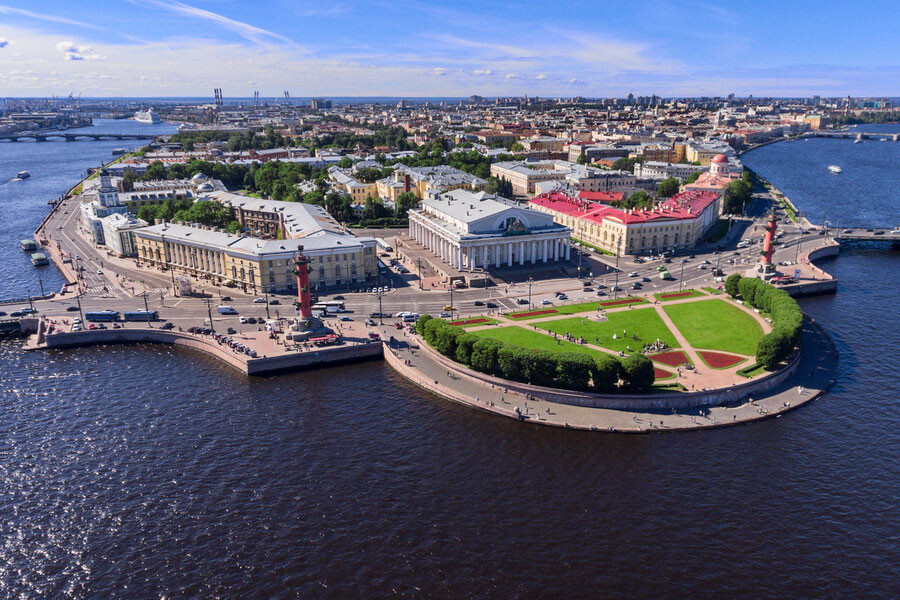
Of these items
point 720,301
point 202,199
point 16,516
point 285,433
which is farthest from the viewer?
point 202,199

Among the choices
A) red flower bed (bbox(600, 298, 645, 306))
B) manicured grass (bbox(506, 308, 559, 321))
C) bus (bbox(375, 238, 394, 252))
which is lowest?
manicured grass (bbox(506, 308, 559, 321))

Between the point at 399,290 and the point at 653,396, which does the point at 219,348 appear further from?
the point at 653,396

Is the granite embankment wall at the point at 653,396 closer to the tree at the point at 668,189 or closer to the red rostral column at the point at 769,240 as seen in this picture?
the red rostral column at the point at 769,240

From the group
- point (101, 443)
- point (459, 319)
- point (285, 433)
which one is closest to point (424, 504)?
point (285, 433)

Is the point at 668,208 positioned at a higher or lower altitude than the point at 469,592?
higher

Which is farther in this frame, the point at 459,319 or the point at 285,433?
the point at 459,319

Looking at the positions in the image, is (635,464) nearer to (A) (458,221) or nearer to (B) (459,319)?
(B) (459,319)

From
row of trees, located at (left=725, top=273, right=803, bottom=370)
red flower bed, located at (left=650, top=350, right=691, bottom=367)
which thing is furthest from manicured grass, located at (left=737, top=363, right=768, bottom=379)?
red flower bed, located at (left=650, top=350, right=691, bottom=367)

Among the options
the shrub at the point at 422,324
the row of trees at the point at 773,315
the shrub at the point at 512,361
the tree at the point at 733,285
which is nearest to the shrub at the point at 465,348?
the shrub at the point at 512,361

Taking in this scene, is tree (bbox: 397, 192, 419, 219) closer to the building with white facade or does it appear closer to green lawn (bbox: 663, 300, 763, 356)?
the building with white facade
